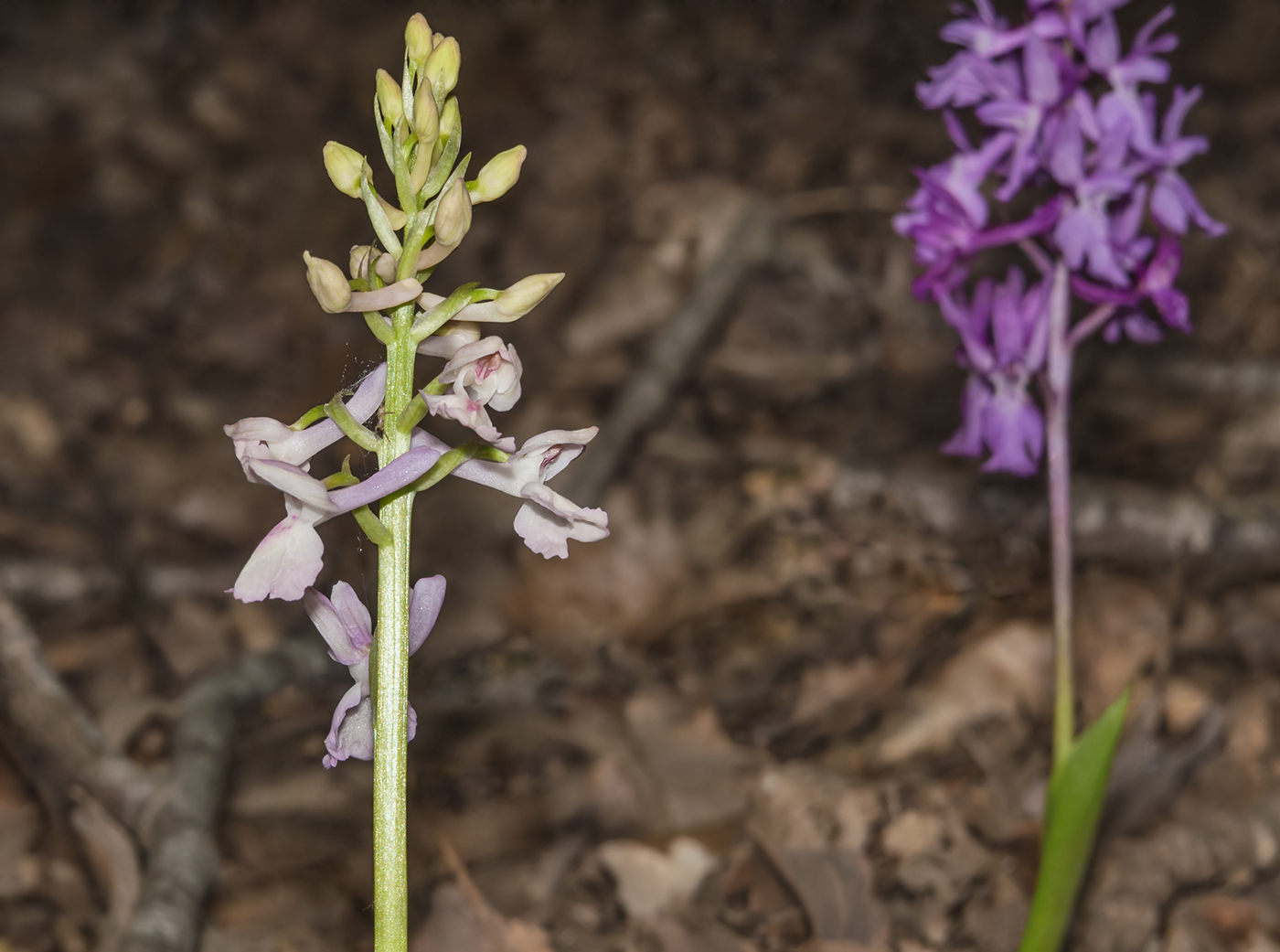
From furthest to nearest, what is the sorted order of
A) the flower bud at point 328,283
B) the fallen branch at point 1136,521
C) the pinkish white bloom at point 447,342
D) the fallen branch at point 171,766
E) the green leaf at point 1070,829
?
the fallen branch at point 1136,521 < the fallen branch at point 171,766 < the green leaf at point 1070,829 < the pinkish white bloom at point 447,342 < the flower bud at point 328,283

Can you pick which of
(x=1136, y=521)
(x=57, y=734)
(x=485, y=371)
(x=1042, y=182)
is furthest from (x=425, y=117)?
(x=1136, y=521)

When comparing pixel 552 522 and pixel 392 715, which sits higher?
pixel 552 522

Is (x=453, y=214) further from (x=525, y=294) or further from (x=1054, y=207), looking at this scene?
(x=1054, y=207)

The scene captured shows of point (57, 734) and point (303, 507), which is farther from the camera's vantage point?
point (57, 734)

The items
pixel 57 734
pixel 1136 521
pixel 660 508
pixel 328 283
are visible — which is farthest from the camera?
pixel 660 508

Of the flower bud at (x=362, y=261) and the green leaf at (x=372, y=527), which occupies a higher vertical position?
the flower bud at (x=362, y=261)

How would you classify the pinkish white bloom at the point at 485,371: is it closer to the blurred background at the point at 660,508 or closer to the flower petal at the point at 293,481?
the flower petal at the point at 293,481

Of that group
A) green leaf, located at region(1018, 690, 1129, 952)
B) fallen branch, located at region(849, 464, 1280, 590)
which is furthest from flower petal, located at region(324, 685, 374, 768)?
fallen branch, located at region(849, 464, 1280, 590)

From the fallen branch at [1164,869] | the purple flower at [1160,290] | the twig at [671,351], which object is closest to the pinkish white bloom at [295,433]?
the purple flower at [1160,290]
